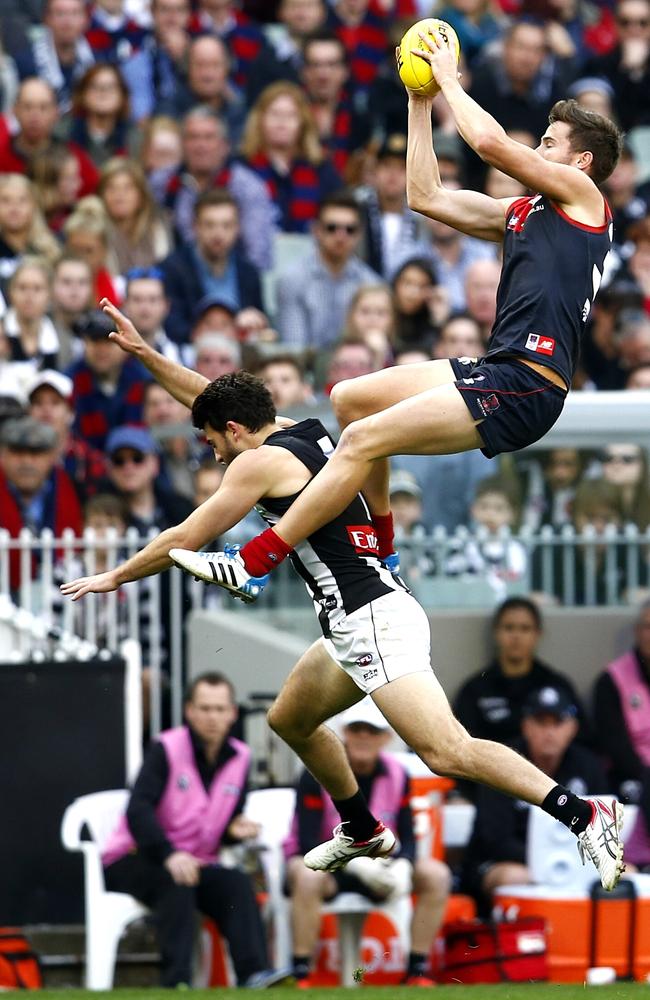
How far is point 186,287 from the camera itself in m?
14.5

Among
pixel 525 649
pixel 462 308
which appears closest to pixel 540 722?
pixel 525 649

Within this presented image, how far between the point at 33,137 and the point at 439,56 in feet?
23.3

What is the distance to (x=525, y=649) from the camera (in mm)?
12469

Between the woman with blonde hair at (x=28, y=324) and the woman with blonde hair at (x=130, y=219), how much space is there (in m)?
0.96

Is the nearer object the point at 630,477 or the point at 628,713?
the point at 628,713

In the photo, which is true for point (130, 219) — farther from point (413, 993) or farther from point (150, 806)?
point (413, 993)

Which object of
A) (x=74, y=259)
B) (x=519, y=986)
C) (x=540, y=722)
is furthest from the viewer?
(x=74, y=259)

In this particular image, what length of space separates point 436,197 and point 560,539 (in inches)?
159

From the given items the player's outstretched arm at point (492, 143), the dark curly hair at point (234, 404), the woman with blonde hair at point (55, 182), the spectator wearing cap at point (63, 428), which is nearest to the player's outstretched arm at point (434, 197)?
the player's outstretched arm at point (492, 143)

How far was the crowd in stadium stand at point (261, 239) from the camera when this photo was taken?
1257cm

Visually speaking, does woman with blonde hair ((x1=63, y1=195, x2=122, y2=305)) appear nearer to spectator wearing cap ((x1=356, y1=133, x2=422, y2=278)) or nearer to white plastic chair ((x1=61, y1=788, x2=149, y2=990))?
spectator wearing cap ((x1=356, y1=133, x2=422, y2=278))

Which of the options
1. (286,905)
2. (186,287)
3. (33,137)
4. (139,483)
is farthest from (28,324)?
(286,905)

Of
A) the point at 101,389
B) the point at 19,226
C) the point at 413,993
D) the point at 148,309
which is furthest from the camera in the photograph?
the point at 19,226

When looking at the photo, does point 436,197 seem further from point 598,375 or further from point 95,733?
point 598,375
